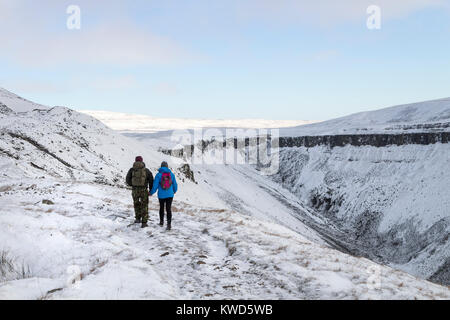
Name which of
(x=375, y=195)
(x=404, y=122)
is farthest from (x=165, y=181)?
(x=404, y=122)

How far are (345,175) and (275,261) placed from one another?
7279 cm

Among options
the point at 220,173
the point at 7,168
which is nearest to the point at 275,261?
the point at 7,168

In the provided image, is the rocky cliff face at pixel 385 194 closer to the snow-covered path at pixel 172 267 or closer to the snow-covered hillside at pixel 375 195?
the snow-covered hillside at pixel 375 195

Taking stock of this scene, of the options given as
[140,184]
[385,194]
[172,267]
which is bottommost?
[385,194]

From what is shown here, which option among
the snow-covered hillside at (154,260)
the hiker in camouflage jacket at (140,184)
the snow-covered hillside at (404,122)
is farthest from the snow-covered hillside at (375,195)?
the hiker in camouflage jacket at (140,184)

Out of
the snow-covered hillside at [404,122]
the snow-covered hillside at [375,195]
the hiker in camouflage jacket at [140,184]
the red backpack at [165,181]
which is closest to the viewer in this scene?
the red backpack at [165,181]

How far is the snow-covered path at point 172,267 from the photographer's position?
17.7 feet

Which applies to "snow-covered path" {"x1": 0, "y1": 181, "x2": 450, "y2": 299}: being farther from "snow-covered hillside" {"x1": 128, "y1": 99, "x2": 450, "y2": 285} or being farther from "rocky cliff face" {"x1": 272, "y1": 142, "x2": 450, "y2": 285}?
"rocky cliff face" {"x1": 272, "y1": 142, "x2": 450, "y2": 285}

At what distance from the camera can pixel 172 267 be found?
7230 millimetres

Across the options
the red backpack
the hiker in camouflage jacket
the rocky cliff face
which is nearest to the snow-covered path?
the hiker in camouflage jacket

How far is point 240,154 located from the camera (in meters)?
111

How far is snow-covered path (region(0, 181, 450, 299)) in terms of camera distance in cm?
540

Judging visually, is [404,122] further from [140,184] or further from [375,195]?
[140,184]
